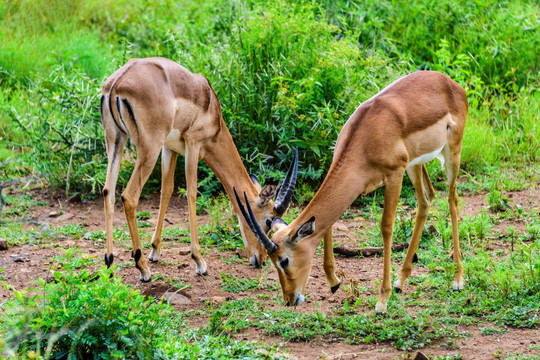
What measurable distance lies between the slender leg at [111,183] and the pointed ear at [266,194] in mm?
1131

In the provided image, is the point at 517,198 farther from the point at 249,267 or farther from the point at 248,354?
the point at 248,354

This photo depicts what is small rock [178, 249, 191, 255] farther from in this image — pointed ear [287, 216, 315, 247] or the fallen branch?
pointed ear [287, 216, 315, 247]

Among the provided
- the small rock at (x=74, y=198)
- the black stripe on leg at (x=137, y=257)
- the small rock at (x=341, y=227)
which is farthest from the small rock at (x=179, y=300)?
the small rock at (x=74, y=198)

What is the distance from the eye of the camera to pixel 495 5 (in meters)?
8.77

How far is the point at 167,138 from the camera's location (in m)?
5.38

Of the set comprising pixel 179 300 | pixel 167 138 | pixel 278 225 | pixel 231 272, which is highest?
pixel 167 138

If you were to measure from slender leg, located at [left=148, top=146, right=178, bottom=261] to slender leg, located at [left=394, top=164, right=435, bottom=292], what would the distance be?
199 cm

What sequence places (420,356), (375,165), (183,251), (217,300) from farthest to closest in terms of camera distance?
(183,251)
(217,300)
(375,165)
(420,356)

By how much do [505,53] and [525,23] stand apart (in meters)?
0.55

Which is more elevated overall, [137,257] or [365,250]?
[137,257]

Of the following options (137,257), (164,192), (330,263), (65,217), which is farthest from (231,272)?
(65,217)

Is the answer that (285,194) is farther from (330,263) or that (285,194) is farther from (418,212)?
(418,212)

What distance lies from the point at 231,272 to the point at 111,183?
1207mm

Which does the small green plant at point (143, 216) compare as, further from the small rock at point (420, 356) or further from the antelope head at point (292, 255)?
the small rock at point (420, 356)
